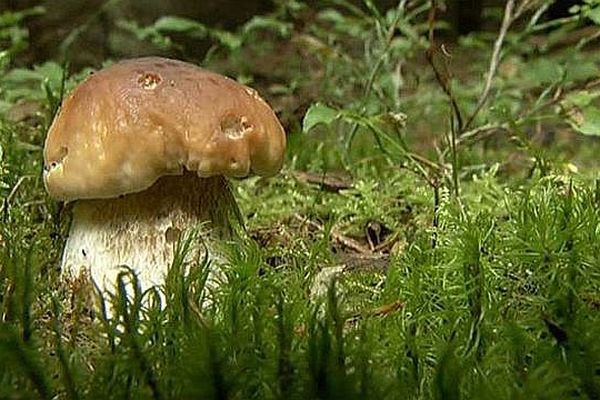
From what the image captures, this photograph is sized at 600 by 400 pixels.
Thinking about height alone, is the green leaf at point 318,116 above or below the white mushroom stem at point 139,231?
above

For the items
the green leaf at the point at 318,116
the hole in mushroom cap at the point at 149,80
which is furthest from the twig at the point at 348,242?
the hole in mushroom cap at the point at 149,80

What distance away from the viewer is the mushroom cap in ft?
5.41

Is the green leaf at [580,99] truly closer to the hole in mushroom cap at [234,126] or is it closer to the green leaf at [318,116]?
the green leaf at [318,116]

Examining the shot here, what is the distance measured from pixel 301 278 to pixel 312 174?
4.16 feet

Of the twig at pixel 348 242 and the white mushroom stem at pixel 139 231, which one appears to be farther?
the twig at pixel 348 242

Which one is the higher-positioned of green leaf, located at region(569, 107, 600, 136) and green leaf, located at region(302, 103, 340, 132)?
green leaf, located at region(302, 103, 340, 132)

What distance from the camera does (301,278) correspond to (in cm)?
173

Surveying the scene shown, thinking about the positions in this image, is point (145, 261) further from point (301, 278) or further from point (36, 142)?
point (36, 142)

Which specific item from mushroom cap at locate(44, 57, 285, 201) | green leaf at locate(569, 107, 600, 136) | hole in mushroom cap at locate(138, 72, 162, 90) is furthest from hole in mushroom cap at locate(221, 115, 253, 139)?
→ green leaf at locate(569, 107, 600, 136)

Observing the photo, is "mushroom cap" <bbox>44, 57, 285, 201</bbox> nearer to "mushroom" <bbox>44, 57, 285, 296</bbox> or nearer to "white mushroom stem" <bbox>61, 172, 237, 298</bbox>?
"mushroom" <bbox>44, 57, 285, 296</bbox>

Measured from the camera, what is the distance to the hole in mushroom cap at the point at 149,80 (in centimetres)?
171

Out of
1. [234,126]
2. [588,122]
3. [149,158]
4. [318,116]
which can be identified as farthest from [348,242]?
[588,122]

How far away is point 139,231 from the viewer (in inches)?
70.7

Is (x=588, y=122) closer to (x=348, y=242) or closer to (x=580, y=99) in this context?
(x=580, y=99)
